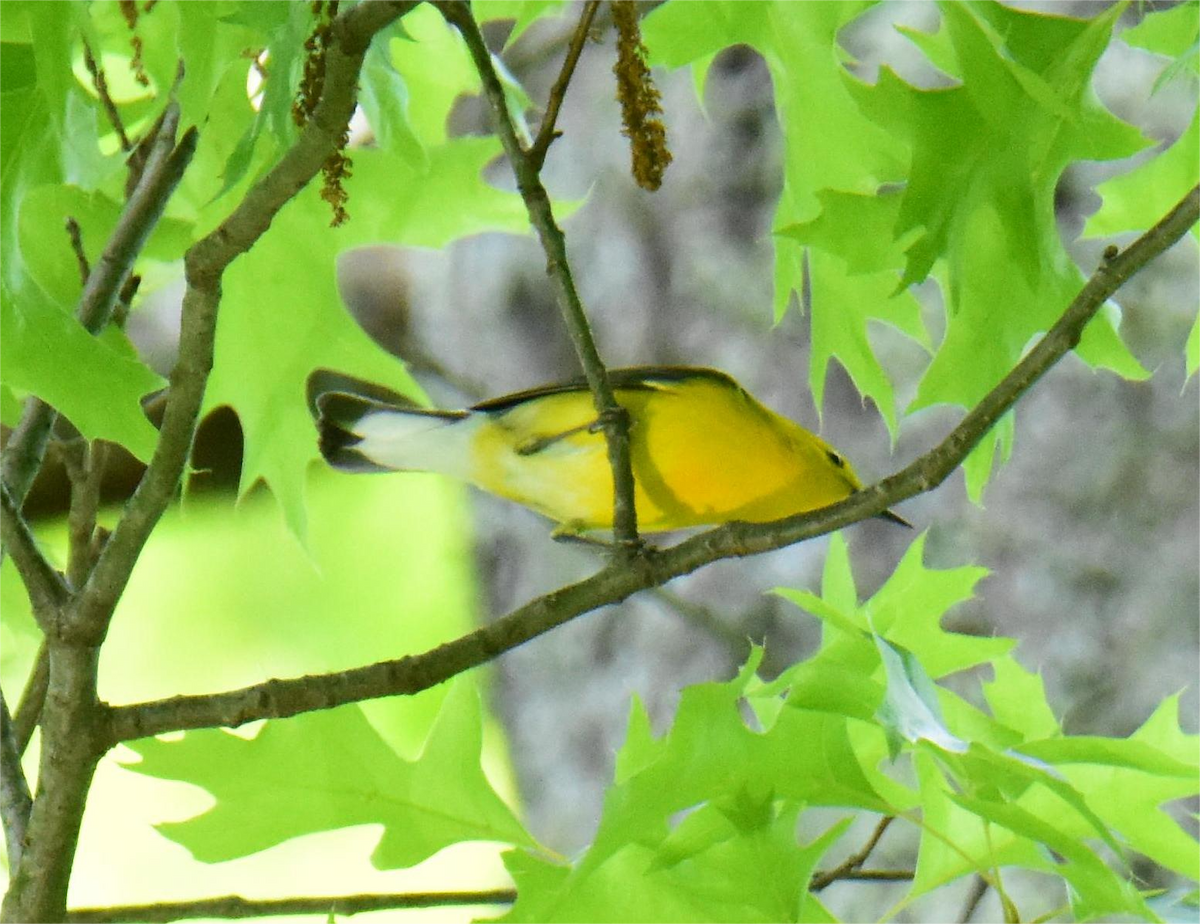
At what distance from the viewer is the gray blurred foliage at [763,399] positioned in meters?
0.96

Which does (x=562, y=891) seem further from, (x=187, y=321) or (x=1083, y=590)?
(x=1083, y=590)

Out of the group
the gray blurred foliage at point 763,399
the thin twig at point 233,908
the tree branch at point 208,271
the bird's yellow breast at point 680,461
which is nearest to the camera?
the tree branch at point 208,271

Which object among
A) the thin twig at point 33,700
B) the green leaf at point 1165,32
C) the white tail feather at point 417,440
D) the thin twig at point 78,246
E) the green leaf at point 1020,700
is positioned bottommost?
the thin twig at point 33,700

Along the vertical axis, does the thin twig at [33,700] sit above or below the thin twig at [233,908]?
above

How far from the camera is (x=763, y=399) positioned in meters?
1.09

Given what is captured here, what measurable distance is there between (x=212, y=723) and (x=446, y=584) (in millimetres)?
802

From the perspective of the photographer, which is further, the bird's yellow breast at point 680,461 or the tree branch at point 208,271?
the bird's yellow breast at point 680,461

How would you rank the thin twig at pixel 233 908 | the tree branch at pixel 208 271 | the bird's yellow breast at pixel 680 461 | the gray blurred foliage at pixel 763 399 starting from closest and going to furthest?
the tree branch at pixel 208 271 → the thin twig at pixel 233 908 → the bird's yellow breast at pixel 680 461 → the gray blurred foliage at pixel 763 399

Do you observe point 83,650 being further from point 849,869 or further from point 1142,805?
point 1142,805

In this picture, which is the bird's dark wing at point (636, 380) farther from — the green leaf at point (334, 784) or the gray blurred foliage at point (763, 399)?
the gray blurred foliage at point (763, 399)

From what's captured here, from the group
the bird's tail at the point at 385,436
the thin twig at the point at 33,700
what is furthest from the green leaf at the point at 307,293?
the thin twig at the point at 33,700

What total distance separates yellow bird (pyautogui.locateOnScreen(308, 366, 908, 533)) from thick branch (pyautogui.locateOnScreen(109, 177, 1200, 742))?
6.3 inches

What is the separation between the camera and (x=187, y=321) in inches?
14.4

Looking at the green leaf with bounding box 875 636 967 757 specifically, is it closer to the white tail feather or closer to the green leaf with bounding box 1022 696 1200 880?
the green leaf with bounding box 1022 696 1200 880
